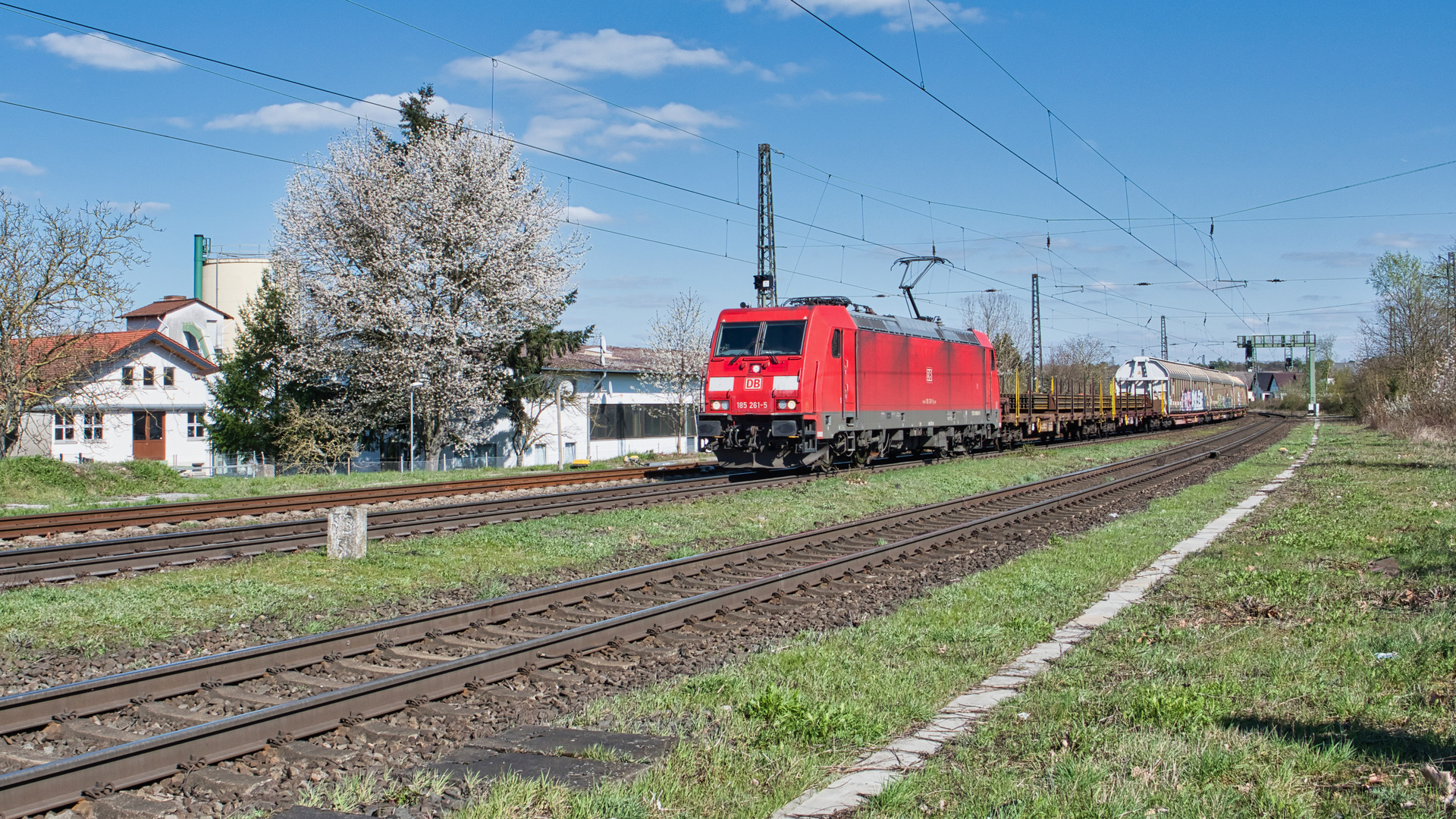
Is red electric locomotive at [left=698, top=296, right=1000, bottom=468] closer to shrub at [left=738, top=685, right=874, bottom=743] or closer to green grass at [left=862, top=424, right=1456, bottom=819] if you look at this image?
green grass at [left=862, top=424, right=1456, bottom=819]

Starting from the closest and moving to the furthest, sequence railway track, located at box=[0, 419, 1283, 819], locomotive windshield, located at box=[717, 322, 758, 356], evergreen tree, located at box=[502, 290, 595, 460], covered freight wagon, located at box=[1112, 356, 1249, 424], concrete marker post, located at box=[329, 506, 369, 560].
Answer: railway track, located at box=[0, 419, 1283, 819]
concrete marker post, located at box=[329, 506, 369, 560]
locomotive windshield, located at box=[717, 322, 758, 356]
evergreen tree, located at box=[502, 290, 595, 460]
covered freight wagon, located at box=[1112, 356, 1249, 424]

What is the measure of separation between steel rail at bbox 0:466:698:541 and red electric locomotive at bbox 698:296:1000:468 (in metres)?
4.18

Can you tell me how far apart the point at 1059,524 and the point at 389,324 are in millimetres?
23321

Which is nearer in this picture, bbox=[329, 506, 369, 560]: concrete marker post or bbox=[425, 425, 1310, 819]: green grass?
bbox=[425, 425, 1310, 819]: green grass

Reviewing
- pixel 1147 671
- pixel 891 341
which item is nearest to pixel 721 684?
pixel 1147 671

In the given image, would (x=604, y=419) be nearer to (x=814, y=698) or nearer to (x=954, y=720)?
(x=814, y=698)

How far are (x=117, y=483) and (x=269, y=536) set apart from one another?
32.1 ft

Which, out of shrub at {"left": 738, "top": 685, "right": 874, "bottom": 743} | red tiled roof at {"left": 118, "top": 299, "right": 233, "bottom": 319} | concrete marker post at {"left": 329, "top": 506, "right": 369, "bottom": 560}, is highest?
red tiled roof at {"left": 118, "top": 299, "right": 233, "bottom": 319}

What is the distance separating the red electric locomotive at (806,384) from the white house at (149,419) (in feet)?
82.7

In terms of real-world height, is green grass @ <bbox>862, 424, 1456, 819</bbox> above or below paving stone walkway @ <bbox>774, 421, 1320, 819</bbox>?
above

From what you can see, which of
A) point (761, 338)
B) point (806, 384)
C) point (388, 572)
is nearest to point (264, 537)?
point (388, 572)

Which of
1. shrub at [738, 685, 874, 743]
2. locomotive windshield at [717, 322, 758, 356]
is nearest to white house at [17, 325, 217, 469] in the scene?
locomotive windshield at [717, 322, 758, 356]

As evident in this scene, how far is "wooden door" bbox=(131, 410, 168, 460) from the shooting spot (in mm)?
40344

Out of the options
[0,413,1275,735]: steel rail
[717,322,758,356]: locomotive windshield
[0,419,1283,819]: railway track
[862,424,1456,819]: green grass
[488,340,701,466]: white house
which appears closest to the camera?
[862,424,1456,819]: green grass
